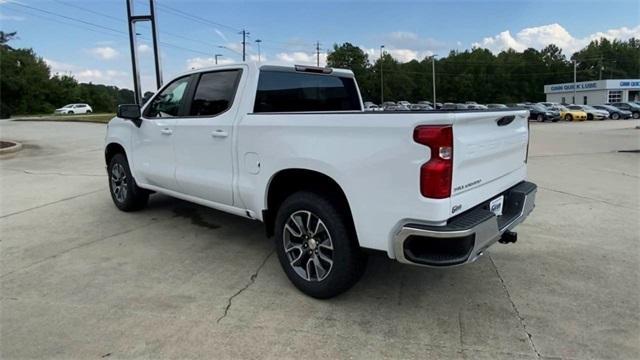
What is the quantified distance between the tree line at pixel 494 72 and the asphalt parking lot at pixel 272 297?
9976 cm

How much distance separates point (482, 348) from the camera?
298 centimetres

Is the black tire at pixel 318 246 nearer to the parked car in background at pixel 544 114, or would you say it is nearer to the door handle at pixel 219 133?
the door handle at pixel 219 133

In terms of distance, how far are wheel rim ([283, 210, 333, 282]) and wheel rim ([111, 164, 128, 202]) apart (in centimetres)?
332

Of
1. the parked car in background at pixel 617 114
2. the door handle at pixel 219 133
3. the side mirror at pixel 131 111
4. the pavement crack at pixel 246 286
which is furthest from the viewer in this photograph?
the parked car in background at pixel 617 114

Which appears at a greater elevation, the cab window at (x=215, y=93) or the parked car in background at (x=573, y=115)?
the cab window at (x=215, y=93)

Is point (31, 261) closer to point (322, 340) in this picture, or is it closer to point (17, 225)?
point (17, 225)

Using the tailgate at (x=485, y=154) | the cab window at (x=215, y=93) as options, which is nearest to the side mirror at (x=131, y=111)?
the cab window at (x=215, y=93)

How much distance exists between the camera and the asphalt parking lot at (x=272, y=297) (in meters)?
3.04

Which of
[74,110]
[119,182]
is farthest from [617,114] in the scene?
[74,110]

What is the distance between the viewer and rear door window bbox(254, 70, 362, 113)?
438cm

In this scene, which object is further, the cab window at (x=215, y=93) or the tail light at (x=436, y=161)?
the cab window at (x=215, y=93)

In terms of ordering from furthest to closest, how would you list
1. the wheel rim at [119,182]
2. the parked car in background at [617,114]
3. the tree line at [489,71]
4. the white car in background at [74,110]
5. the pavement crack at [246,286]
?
1. the tree line at [489,71]
2. the white car in background at [74,110]
3. the parked car in background at [617,114]
4. the wheel rim at [119,182]
5. the pavement crack at [246,286]

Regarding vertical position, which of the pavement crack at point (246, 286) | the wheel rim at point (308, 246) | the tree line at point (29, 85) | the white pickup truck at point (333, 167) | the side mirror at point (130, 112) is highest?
the tree line at point (29, 85)

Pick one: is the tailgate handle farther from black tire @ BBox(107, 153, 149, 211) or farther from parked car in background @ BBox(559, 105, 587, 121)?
parked car in background @ BBox(559, 105, 587, 121)
